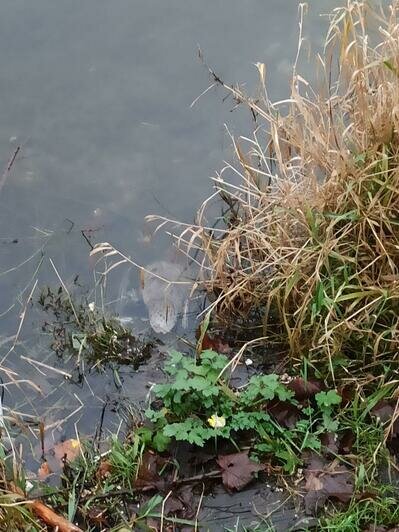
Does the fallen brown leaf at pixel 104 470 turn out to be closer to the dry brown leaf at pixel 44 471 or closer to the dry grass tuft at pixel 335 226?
the dry brown leaf at pixel 44 471

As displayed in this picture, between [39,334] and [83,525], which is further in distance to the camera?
[39,334]

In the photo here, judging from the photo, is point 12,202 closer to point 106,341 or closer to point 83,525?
point 106,341

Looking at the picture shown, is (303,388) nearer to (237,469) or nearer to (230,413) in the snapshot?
(230,413)

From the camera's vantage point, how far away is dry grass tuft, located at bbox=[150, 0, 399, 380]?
10.6 feet

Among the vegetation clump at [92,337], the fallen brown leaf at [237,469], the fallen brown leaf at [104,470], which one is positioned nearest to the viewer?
the fallen brown leaf at [237,469]

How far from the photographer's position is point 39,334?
376 cm

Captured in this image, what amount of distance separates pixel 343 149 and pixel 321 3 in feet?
5.33

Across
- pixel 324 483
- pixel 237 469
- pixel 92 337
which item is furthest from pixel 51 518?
pixel 324 483

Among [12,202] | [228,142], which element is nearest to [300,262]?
[228,142]

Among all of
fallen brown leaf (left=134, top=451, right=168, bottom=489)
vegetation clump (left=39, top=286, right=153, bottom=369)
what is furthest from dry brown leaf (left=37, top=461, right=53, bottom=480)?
vegetation clump (left=39, top=286, right=153, bottom=369)

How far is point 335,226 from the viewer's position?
3.35 meters

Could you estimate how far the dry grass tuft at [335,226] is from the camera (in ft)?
10.6

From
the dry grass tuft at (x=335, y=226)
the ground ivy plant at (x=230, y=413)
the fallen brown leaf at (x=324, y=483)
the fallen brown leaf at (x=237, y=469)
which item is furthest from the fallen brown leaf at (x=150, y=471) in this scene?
the dry grass tuft at (x=335, y=226)

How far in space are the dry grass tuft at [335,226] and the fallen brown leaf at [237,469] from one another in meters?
0.51
